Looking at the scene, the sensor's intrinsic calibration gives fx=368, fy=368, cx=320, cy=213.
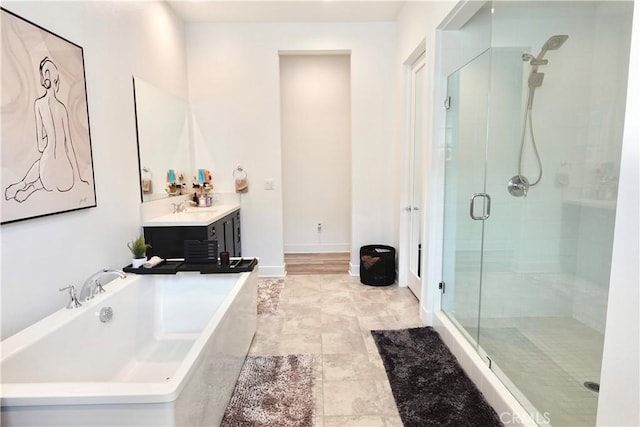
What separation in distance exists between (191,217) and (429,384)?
2.31 metres

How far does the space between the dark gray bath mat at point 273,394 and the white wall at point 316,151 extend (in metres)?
3.16

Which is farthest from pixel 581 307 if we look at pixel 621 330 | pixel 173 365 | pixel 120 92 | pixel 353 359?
pixel 120 92

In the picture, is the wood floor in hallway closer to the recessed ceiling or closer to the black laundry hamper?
the black laundry hamper

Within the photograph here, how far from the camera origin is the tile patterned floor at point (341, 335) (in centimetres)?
195

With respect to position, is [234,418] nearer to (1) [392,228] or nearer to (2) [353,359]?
(2) [353,359]

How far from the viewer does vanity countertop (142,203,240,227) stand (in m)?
2.97

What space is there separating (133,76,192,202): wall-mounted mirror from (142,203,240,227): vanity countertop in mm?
197

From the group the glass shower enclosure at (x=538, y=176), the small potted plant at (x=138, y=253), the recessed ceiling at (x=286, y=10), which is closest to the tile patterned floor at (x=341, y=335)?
the glass shower enclosure at (x=538, y=176)

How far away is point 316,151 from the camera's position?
17.7ft

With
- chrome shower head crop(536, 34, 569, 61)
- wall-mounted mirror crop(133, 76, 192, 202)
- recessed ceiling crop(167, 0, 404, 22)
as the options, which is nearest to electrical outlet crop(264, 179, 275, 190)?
wall-mounted mirror crop(133, 76, 192, 202)

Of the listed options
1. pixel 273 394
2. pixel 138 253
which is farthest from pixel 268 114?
pixel 273 394

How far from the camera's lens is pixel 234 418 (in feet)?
6.08

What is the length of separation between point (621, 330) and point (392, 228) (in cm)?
330

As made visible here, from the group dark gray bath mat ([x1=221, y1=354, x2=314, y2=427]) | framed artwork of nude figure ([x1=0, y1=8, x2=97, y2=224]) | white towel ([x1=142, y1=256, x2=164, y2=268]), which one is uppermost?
framed artwork of nude figure ([x1=0, y1=8, x2=97, y2=224])
